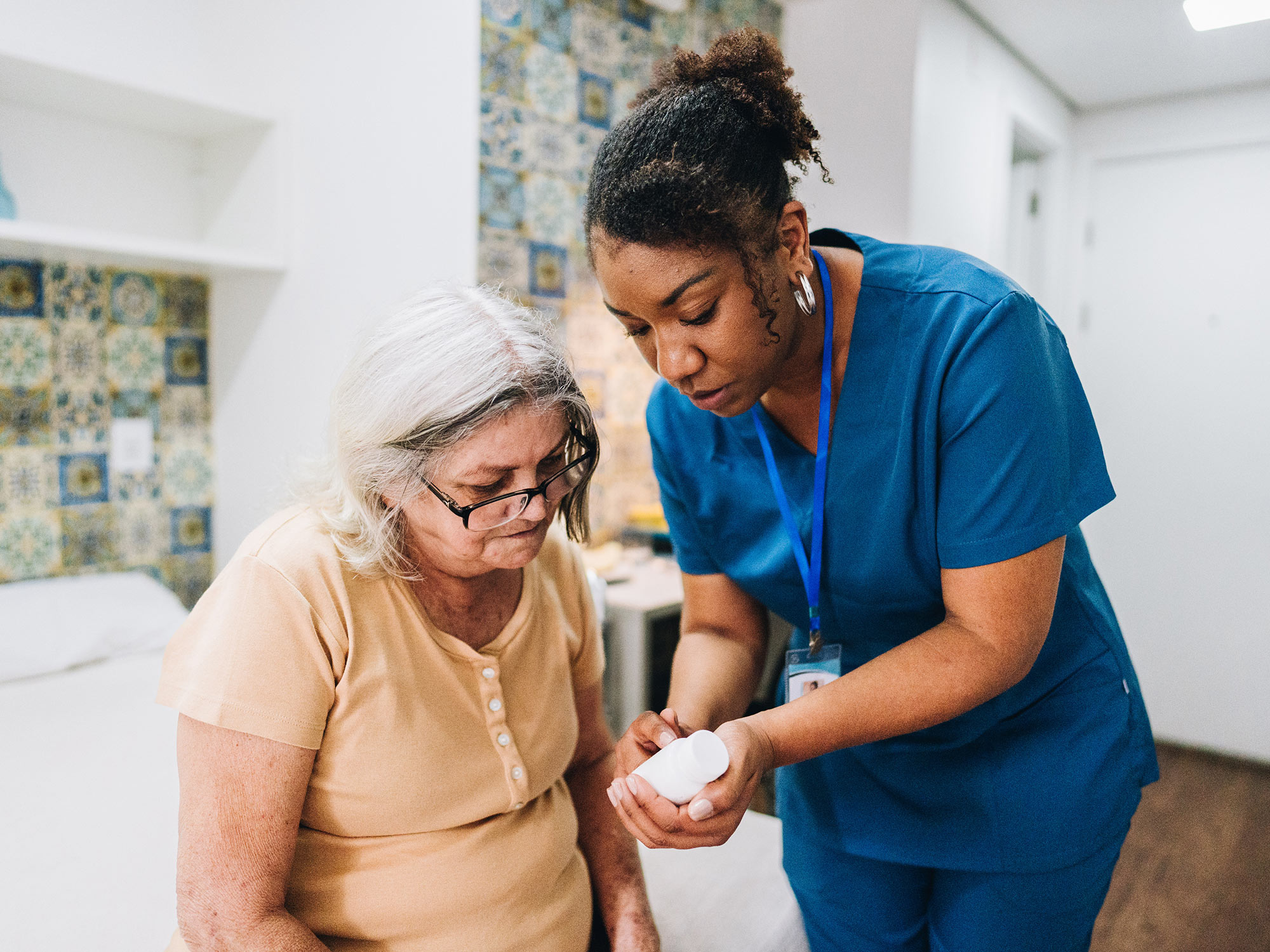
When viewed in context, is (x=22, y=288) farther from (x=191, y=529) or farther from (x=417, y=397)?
(x=417, y=397)

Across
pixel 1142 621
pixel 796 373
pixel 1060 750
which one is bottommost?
pixel 1142 621

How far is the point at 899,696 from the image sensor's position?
897 mm

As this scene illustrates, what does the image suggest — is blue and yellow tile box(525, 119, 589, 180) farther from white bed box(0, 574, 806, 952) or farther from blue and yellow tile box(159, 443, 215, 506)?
white bed box(0, 574, 806, 952)

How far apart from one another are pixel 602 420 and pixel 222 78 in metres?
1.61

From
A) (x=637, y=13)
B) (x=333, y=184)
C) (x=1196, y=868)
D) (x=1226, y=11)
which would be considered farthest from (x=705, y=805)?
(x=1226, y=11)

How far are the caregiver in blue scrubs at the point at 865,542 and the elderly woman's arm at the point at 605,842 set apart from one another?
0.17m

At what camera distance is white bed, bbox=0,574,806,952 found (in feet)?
4.07

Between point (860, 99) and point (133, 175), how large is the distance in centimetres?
234

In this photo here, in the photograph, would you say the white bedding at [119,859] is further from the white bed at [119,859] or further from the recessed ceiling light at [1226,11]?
the recessed ceiling light at [1226,11]

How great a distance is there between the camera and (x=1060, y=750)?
1.05 m

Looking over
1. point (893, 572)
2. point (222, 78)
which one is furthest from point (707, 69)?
point (222, 78)

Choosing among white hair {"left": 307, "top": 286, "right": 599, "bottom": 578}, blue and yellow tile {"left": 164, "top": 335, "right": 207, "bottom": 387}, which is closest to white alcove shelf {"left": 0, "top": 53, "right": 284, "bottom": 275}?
blue and yellow tile {"left": 164, "top": 335, "right": 207, "bottom": 387}

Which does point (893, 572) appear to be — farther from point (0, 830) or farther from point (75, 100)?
point (75, 100)

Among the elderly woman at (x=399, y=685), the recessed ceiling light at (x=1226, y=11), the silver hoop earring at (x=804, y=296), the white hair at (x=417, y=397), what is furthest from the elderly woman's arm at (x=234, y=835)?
the recessed ceiling light at (x=1226, y=11)
